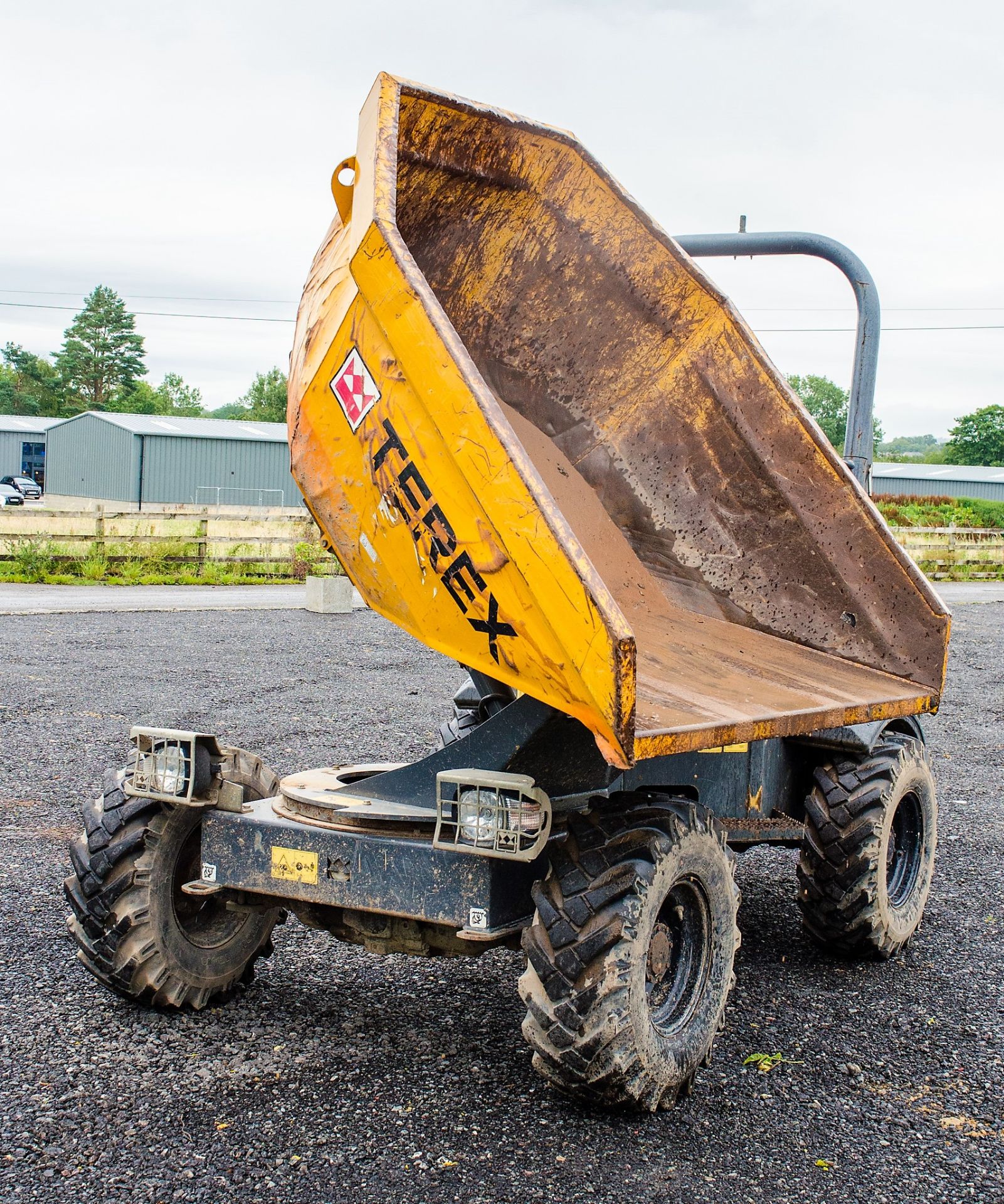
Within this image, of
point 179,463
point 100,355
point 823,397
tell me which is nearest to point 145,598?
point 179,463

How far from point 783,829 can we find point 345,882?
6.56 ft

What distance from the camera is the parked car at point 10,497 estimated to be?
51653 mm

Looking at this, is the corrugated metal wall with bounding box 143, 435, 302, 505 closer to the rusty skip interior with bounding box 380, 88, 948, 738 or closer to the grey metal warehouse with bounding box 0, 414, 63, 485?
the grey metal warehouse with bounding box 0, 414, 63, 485

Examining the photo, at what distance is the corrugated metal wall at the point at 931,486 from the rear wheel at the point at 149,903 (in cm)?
6522

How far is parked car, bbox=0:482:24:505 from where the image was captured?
169ft

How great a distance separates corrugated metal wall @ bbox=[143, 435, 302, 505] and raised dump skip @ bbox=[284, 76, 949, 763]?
4044cm

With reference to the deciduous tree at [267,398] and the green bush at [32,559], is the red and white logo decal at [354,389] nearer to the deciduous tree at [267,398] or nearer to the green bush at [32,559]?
the green bush at [32,559]

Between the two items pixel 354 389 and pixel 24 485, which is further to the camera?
pixel 24 485

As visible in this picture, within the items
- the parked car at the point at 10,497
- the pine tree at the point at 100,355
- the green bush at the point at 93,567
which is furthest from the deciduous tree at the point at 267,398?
the green bush at the point at 93,567

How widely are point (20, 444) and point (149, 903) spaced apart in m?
69.1

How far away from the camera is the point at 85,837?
399cm

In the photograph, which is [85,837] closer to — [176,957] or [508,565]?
[176,957]

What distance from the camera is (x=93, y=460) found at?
1901 inches

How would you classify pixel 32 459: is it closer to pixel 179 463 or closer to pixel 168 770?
pixel 179 463
